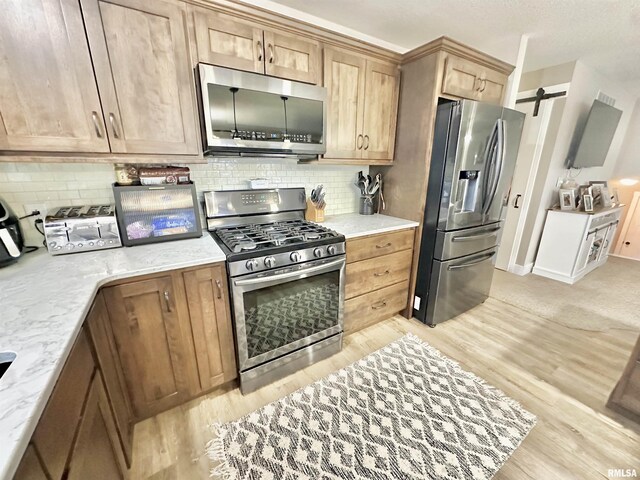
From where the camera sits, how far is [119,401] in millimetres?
1254

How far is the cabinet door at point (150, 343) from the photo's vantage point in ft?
4.14

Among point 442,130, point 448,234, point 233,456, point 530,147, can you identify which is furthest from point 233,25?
point 530,147

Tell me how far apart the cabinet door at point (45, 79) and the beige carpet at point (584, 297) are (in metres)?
3.82

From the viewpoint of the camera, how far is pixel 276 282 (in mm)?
1569

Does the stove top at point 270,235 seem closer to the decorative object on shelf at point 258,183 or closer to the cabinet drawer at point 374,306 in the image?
the decorative object on shelf at point 258,183

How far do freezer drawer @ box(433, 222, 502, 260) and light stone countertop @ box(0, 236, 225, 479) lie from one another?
172cm

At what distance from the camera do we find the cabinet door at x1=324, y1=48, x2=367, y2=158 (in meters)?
1.88

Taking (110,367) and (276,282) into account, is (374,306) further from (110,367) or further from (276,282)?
(110,367)

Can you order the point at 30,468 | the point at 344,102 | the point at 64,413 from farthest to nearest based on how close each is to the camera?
the point at 344,102 < the point at 64,413 < the point at 30,468

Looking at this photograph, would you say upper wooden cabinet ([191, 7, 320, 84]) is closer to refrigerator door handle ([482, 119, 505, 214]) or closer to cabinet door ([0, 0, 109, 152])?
cabinet door ([0, 0, 109, 152])

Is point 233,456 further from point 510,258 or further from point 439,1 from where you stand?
point 510,258

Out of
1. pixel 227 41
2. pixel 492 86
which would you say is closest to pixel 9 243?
pixel 227 41

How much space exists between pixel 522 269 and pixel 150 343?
13.8ft

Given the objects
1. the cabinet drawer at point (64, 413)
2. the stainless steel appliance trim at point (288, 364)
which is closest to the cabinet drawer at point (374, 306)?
the stainless steel appliance trim at point (288, 364)
